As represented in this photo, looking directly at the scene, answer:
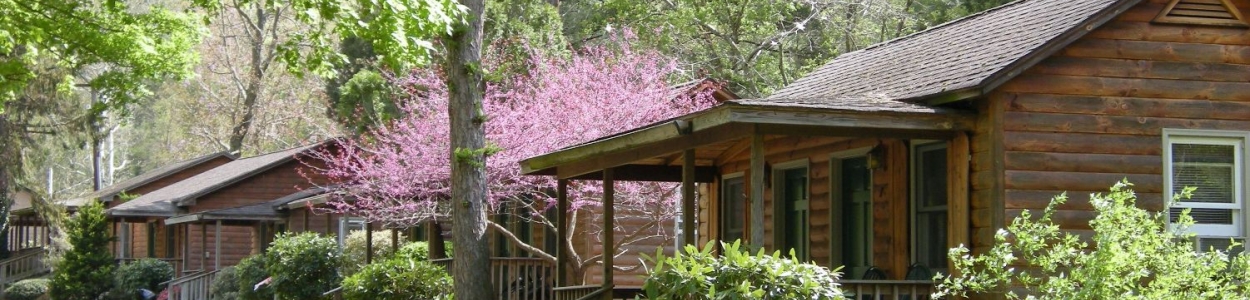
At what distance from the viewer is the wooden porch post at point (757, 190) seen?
38.0ft

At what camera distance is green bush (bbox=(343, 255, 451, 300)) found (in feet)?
64.6

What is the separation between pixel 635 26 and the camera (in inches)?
1231

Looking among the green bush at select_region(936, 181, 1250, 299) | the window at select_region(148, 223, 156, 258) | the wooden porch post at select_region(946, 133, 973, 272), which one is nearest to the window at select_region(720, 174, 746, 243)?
the wooden porch post at select_region(946, 133, 973, 272)

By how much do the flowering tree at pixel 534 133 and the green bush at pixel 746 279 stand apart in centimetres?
976

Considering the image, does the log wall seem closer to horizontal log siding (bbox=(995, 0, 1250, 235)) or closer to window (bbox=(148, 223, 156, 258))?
horizontal log siding (bbox=(995, 0, 1250, 235))

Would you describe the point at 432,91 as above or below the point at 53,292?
above

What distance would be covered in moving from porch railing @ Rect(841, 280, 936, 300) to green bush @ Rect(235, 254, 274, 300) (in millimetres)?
16658

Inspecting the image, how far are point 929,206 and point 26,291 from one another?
112 ft

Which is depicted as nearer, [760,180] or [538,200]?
[760,180]

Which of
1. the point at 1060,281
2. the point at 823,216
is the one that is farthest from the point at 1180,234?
the point at 823,216

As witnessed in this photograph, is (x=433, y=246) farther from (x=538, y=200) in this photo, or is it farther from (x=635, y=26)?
(x=635, y=26)

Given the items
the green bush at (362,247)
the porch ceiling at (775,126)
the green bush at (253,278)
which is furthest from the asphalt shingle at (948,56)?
the green bush at (253,278)

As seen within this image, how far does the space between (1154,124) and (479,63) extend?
8.58 metres

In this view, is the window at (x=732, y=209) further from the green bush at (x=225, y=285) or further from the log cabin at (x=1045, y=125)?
the green bush at (x=225, y=285)
